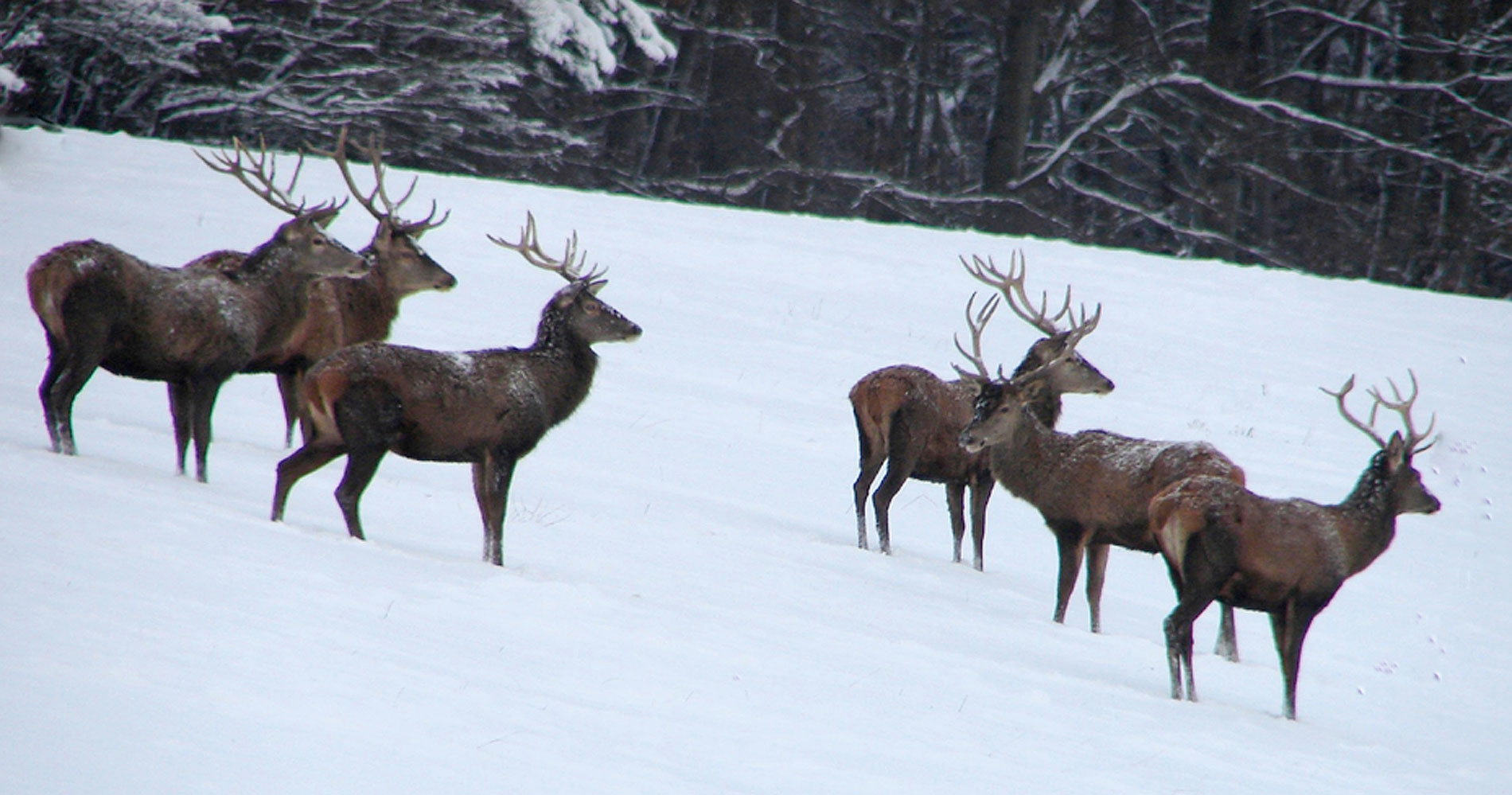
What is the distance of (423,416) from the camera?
7340 mm

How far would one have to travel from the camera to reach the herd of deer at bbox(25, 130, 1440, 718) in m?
7.31

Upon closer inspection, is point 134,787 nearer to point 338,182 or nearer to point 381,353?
point 381,353

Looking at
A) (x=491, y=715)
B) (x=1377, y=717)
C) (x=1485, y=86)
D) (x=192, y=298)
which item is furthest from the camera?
(x=1485, y=86)

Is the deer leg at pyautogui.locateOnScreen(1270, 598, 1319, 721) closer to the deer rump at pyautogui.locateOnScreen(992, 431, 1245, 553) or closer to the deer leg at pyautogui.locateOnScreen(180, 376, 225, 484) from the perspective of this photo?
the deer rump at pyautogui.locateOnScreen(992, 431, 1245, 553)

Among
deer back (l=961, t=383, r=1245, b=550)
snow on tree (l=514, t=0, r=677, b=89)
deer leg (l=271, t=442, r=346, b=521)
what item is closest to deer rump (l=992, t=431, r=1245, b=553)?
deer back (l=961, t=383, r=1245, b=550)

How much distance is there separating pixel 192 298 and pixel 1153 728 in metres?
5.61

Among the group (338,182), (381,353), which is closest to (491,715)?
(381,353)

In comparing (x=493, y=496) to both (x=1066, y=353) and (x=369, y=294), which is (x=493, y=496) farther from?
(x=1066, y=353)

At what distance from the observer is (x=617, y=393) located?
13.7 meters

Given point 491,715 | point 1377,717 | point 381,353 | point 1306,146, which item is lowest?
point 1377,717

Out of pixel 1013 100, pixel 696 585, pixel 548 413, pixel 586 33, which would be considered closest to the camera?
pixel 696 585

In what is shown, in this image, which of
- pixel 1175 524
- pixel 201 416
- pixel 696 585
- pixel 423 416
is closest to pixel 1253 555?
pixel 1175 524

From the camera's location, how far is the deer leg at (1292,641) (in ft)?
24.3

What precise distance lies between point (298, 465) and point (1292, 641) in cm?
491
